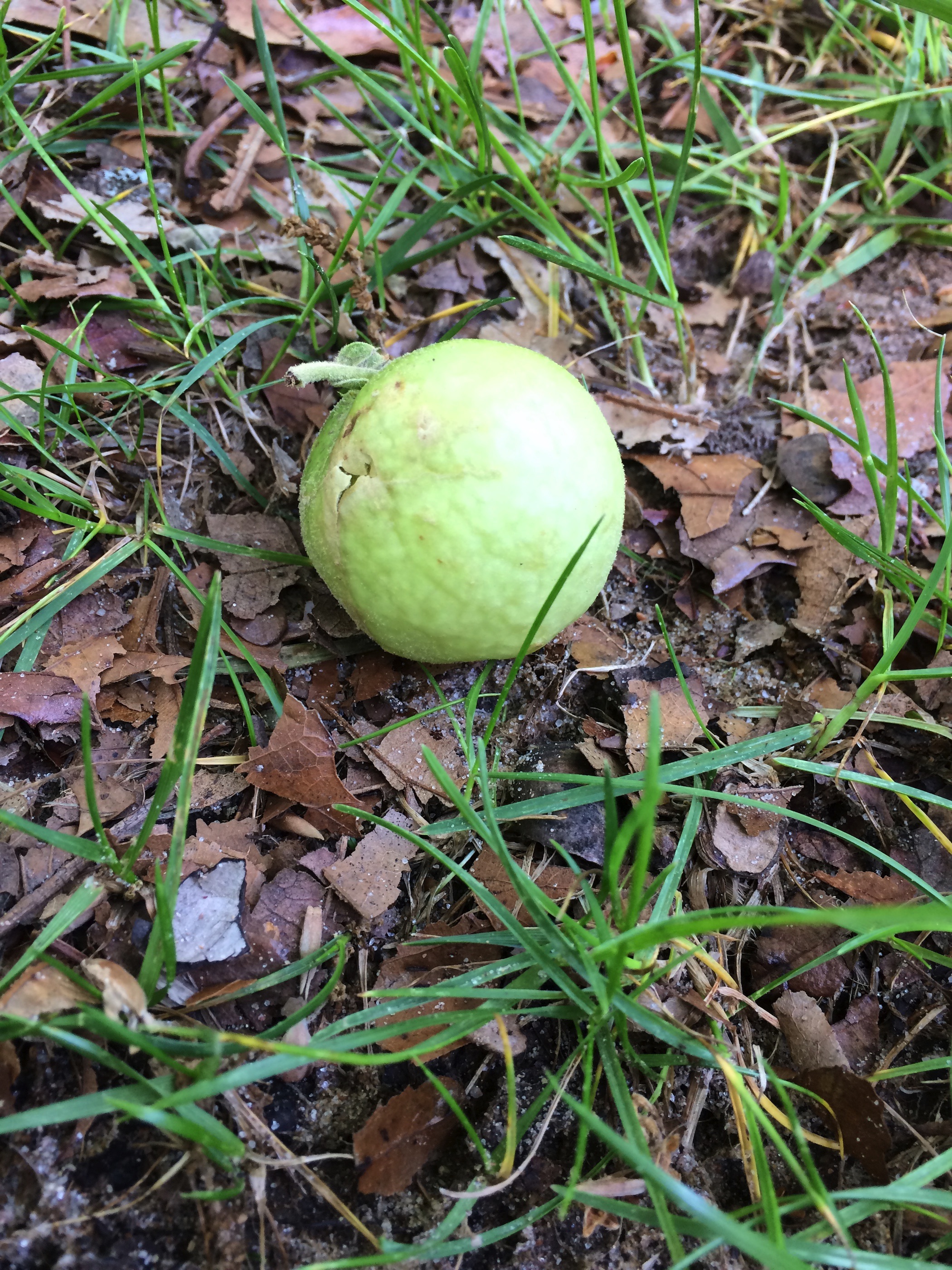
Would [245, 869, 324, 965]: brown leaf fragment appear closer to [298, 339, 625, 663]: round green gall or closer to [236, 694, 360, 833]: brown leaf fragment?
[236, 694, 360, 833]: brown leaf fragment

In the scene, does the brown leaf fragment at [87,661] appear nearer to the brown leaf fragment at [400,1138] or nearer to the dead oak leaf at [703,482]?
the brown leaf fragment at [400,1138]

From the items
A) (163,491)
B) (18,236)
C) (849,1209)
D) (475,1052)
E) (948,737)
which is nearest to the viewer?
(849,1209)

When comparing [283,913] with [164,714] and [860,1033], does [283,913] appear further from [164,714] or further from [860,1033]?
[860,1033]

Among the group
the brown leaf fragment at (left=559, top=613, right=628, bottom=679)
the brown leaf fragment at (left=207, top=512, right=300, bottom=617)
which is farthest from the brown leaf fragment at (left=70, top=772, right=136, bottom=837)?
the brown leaf fragment at (left=559, top=613, right=628, bottom=679)

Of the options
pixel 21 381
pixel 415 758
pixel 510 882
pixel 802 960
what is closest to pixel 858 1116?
pixel 802 960

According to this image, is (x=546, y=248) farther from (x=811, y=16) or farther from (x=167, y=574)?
(x=811, y=16)

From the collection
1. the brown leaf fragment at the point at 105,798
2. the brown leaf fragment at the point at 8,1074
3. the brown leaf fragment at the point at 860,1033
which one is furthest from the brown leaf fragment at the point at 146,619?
the brown leaf fragment at the point at 860,1033

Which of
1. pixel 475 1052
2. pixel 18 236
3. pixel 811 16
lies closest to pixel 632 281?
pixel 811 16
